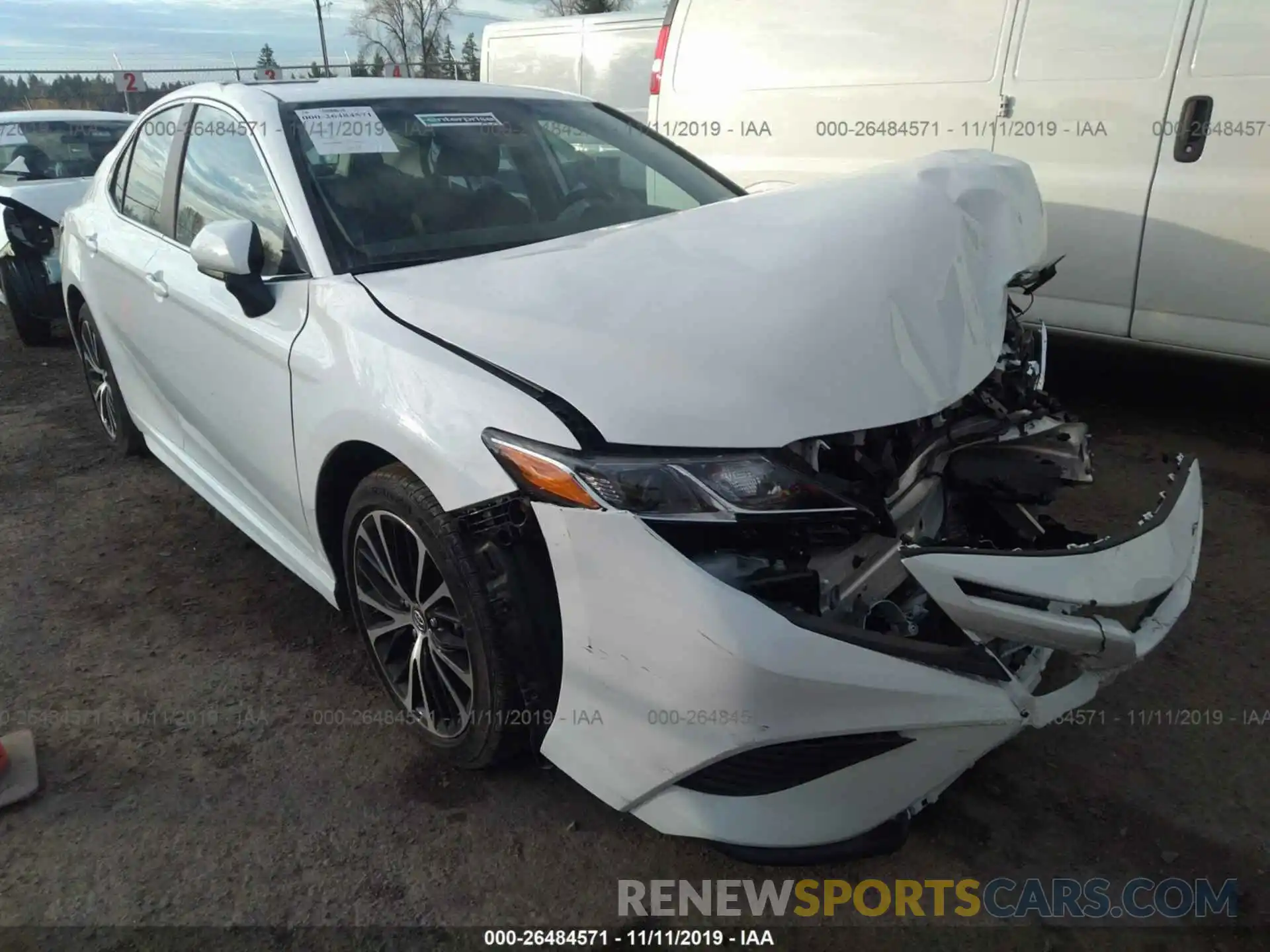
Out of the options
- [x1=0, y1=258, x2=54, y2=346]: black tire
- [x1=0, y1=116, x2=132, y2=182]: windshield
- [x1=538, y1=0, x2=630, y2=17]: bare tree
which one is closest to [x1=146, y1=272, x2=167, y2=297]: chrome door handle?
[x1=0, y1=258, x2=54, y2=346]: black tire

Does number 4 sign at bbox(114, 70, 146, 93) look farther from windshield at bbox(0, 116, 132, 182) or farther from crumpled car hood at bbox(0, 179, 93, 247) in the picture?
crumpled car hood at bbox(0, 179, 93, 247)

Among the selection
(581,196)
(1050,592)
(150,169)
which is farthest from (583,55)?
(1050,592)

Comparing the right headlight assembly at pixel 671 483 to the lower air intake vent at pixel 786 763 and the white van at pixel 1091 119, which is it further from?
the white van at pixel 1091 119

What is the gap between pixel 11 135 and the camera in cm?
698

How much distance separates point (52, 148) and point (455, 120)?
18.8ft

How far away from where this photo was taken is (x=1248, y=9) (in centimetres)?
370

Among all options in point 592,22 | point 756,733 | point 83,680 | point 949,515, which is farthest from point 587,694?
point 592,22

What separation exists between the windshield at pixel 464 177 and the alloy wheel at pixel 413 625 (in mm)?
742

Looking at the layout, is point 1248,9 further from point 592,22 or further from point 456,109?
point 592,22

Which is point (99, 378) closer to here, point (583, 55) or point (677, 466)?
point (677, 466)

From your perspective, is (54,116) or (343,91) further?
(54,116)

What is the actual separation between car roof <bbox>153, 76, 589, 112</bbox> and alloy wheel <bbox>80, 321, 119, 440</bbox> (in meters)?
1.31

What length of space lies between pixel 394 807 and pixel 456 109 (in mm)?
2149

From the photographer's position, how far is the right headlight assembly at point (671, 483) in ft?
5.63
